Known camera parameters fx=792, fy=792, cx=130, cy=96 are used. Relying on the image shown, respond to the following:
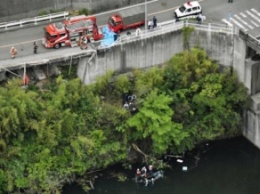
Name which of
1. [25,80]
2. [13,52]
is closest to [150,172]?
[25,80]

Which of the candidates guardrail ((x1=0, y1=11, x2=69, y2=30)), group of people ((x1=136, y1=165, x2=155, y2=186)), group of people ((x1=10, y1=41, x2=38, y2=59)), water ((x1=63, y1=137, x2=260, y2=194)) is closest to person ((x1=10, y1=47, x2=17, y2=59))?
group of people ((x1=10, y1=41, x2=38, y2=59))

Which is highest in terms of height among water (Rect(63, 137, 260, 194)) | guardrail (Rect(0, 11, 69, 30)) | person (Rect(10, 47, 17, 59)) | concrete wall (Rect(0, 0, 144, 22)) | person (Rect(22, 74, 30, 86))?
concrete wall (Rect(0, 0, 144, 22))

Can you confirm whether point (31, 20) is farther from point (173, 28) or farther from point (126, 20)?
point (173, 28)

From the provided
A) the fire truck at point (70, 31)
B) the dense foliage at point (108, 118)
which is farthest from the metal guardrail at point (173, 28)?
the fire truck at point (70, 31)

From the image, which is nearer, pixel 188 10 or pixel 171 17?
pixel 188 10

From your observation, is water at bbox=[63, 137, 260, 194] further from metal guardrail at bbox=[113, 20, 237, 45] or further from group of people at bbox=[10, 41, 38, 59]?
group of people at bbox=[10, 41, 38, 59]

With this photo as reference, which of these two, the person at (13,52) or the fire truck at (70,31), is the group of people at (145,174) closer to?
the fire truck at (70,31)

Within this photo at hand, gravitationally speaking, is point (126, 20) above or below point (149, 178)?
above
